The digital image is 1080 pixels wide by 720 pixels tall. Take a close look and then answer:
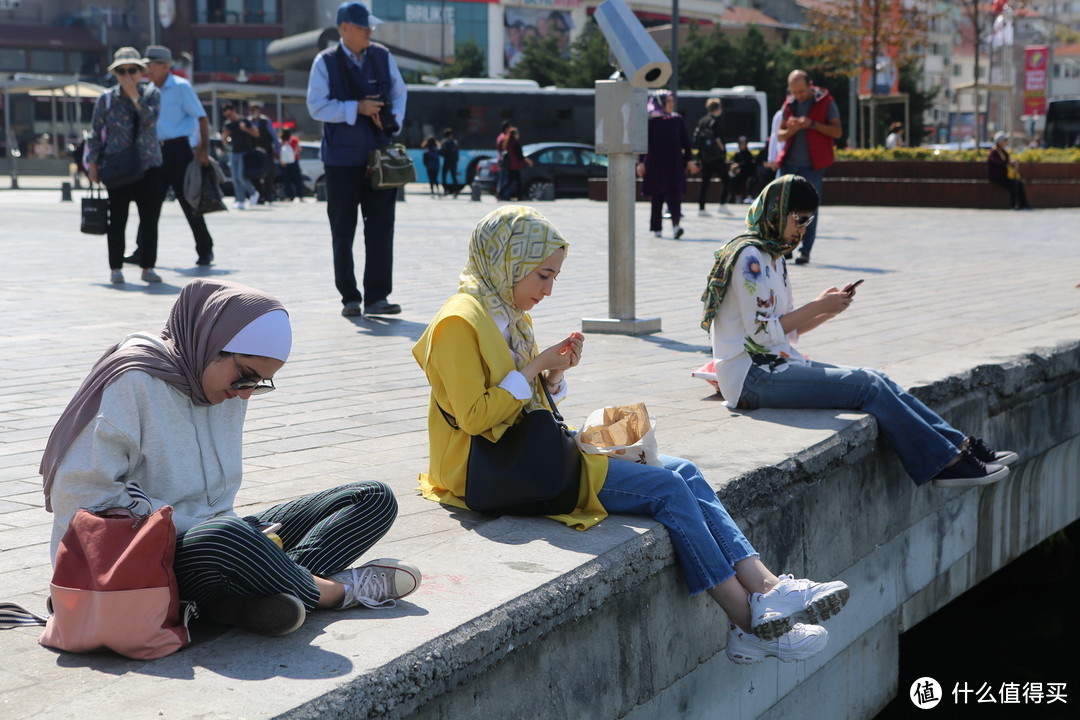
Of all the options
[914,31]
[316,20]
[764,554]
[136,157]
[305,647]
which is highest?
[316,20]

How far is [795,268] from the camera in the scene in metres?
11.8

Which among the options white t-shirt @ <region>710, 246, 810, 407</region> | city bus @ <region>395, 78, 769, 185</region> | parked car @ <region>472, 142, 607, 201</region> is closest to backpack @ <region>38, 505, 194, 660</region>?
white t-shirt @ <region>710, 246, 810, 407</region>

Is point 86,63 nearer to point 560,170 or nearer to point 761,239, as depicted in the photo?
point 560,170

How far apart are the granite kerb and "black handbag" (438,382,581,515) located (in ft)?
0.28

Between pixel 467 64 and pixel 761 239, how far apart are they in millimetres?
66935

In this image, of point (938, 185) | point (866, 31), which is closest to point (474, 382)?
point (938, 185)

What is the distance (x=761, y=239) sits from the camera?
516cm

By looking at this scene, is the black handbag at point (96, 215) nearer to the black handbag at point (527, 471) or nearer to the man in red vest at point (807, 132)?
the man in red vest at point (807, 132)

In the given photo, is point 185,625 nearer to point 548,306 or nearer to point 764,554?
point 764,554

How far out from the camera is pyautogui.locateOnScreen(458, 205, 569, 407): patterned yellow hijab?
3.68 meters

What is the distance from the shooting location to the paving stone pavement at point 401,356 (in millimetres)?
2758

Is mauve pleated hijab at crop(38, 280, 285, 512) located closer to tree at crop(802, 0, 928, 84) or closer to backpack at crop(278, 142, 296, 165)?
backpack at crop(278, 142, 296, 165)

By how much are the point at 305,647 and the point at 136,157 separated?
8.16m

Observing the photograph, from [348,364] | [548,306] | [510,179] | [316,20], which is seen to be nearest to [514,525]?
[348,364]
